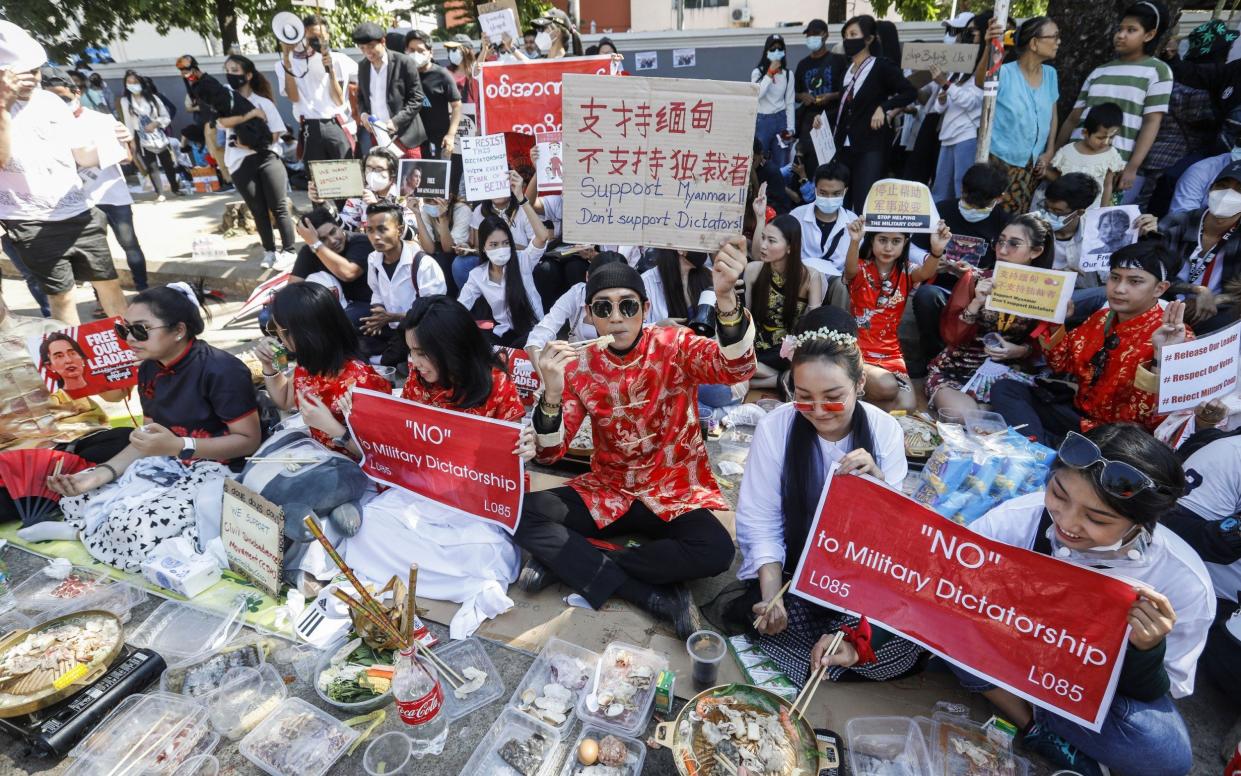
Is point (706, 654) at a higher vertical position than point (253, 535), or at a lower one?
lower

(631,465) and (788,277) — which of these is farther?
(788,277)

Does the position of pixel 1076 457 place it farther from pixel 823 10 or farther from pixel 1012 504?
pixel 823 10

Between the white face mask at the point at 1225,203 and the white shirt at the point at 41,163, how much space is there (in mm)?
8586

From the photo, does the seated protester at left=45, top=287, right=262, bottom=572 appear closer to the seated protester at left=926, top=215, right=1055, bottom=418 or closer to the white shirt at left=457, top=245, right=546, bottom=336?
the white shirt at left=457, top=245, right=546, bottom=336

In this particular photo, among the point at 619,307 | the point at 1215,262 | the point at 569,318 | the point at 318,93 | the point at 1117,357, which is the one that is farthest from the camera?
the point at 318,93

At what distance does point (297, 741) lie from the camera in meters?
2.46

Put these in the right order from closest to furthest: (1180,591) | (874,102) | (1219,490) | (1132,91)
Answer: (1180,591)
(1219,490)
(1132,91)
(874,102)

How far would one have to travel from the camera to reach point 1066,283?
409cm

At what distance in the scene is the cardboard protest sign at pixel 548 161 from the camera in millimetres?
5223

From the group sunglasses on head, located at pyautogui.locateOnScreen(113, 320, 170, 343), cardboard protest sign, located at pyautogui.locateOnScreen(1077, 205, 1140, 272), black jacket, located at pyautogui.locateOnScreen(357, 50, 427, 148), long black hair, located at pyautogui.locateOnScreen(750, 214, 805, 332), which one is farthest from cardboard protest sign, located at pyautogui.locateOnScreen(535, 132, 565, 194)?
cardboard protest sign, located at pyautogui.locateOnScreen(1077, 205, 1140, 272)

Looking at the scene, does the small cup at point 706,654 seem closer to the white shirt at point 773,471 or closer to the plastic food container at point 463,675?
the white shirt at point 773,471

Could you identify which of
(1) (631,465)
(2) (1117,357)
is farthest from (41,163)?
(2) (1117,357)

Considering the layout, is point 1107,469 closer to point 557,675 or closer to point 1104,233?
point 557,675

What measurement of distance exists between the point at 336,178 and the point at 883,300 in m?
5.17
